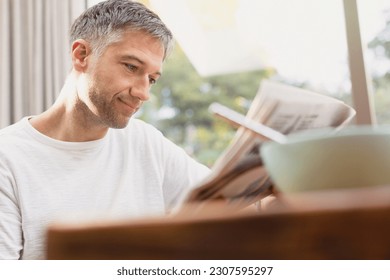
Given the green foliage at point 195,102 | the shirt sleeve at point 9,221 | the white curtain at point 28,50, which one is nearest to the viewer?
the shirt sleeve at point 9,221

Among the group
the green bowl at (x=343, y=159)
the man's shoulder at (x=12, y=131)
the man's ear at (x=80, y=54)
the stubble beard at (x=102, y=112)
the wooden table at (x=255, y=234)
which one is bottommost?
the wooden table at (x=255, y=234)

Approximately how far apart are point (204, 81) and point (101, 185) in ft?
7.58

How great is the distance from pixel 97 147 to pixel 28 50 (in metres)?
0.52

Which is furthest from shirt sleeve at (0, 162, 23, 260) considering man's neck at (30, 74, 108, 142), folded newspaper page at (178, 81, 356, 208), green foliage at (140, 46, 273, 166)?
folded newspaper page at (178, 81, 356, 208)

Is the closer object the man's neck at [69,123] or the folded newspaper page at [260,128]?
the folded newspaper page at [260,128]

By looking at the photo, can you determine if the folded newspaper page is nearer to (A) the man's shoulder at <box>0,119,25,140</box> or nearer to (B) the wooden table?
(B) the wooden table

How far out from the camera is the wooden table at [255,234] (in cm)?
30

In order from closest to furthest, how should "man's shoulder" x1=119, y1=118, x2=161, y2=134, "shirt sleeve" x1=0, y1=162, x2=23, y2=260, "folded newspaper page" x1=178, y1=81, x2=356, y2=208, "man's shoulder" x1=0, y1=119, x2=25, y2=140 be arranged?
"folded newspaper page" x1=178, y1=81, x2=356, y2=208
"shirt sleeve" x1=0, y1=162, x2=23, y2=260
"man's shoulder" x1=0, y1=119, x2=25, y2=140
"man's shoulder" x1=119, y1=118, x2=161, y2=134

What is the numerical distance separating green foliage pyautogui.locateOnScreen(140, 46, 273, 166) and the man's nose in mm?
149

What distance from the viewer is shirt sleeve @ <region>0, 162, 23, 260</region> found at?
1.03 metres

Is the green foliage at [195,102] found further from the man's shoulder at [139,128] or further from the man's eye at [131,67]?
the man's eye at [131,67]

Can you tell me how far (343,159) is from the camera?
41 cm

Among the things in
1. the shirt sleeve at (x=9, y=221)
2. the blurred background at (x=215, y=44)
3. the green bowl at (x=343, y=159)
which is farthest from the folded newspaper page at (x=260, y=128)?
the shirt sleeve at (x=9, y=221)

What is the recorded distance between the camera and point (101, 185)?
3.66 feet
